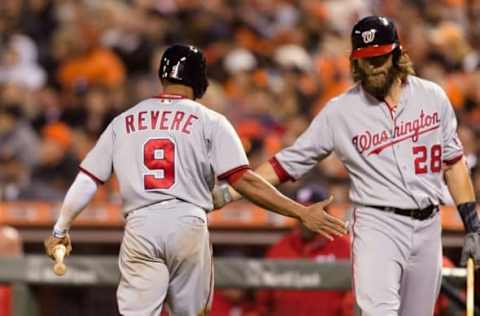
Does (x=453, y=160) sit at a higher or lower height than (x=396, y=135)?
lower

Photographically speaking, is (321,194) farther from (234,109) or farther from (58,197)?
(234,109)

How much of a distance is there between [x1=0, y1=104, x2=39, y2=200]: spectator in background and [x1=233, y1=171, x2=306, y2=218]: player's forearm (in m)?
4.50

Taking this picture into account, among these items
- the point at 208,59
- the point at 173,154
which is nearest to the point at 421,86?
the point at 173,154

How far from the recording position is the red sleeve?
622cm

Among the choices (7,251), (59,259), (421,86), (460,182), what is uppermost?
(421,86)

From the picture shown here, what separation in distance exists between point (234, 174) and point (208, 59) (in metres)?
6.72

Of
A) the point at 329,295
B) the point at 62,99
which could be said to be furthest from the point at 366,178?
the point at 62,99

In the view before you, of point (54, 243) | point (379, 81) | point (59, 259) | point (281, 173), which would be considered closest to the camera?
point (59, 259)

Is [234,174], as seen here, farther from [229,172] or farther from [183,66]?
[183,66]

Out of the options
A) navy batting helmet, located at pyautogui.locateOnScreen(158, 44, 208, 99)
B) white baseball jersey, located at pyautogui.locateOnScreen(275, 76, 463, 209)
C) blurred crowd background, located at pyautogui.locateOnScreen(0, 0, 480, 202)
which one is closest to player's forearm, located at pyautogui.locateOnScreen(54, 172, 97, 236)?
navy batting helmet, located at pyautogui.locateOnScreen(158, 44, 208, 99)

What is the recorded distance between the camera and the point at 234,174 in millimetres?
6227

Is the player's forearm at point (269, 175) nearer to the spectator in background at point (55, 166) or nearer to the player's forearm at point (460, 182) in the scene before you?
the player's forearm at point (460, 182)

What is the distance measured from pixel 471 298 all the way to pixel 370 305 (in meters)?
0.59

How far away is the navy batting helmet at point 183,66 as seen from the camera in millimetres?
6344
